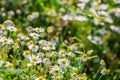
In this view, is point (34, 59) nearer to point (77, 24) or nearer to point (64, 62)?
point (64, 62)

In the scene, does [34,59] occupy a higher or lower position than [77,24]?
higher

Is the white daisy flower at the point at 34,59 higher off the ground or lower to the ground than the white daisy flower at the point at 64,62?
higher

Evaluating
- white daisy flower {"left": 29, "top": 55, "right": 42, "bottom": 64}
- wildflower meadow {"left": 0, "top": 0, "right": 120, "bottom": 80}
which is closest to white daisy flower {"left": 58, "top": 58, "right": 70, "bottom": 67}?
white daisy flower {"left": 29, "top": 55, "right": 42, "bottom": 64}

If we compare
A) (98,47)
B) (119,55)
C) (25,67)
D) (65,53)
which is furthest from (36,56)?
(119,55)

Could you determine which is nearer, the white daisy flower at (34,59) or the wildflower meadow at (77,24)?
the white daisy flower at (34,59)

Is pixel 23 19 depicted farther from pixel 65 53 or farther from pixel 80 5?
pixel 65 53

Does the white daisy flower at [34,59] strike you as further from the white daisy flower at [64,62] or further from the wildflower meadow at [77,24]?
the wildflower meadow at [77,24]

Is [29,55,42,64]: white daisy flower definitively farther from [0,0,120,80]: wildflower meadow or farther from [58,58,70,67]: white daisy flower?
[0,0,120,80]: wildflower meadow

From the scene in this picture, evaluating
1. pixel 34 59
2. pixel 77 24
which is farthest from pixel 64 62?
pixel 77 24

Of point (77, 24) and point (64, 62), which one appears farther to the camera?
point (77, 24)

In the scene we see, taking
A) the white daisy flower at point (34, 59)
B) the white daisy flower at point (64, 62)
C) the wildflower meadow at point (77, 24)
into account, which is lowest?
the wildflower meadow at point (77, 24)

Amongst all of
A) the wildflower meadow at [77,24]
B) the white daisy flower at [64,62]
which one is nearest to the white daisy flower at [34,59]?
the white daisy flower at [64,62]
